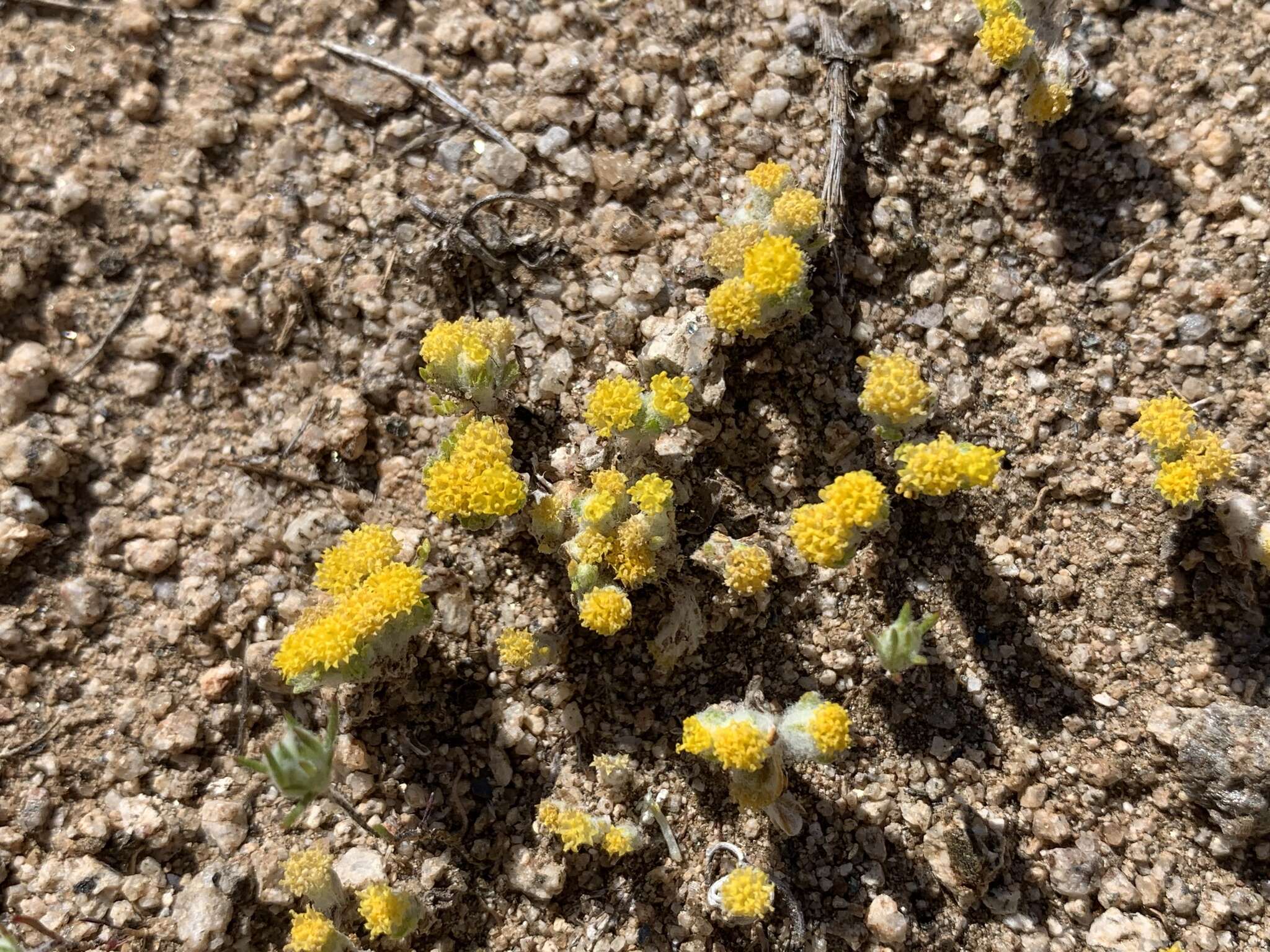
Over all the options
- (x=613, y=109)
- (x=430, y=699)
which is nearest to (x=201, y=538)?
(x=430, y=699)

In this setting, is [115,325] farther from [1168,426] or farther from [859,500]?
[1168,426]

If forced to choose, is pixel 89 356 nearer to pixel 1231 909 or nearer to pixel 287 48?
pixel 287 48

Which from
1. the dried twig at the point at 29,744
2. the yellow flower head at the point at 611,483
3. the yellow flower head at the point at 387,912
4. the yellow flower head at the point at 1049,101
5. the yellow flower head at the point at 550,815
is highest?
the yellow flower head at the point at 1049,101

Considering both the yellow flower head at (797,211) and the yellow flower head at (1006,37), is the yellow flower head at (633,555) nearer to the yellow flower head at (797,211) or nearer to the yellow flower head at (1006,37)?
the yellow flower head at (797,211)

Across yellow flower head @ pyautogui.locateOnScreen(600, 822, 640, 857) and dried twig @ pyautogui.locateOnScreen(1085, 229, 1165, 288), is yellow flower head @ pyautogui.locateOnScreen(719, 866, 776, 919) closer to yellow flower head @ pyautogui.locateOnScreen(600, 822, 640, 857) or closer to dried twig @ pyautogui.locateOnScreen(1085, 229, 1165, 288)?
yellow flower head @ pyautogui.locateOnScreen(600, 822, 640, 857)

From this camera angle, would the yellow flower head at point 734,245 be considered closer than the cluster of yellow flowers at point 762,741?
No

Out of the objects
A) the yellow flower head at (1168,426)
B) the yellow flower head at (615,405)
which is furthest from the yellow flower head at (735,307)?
the yellow flower head at (1168,426)
